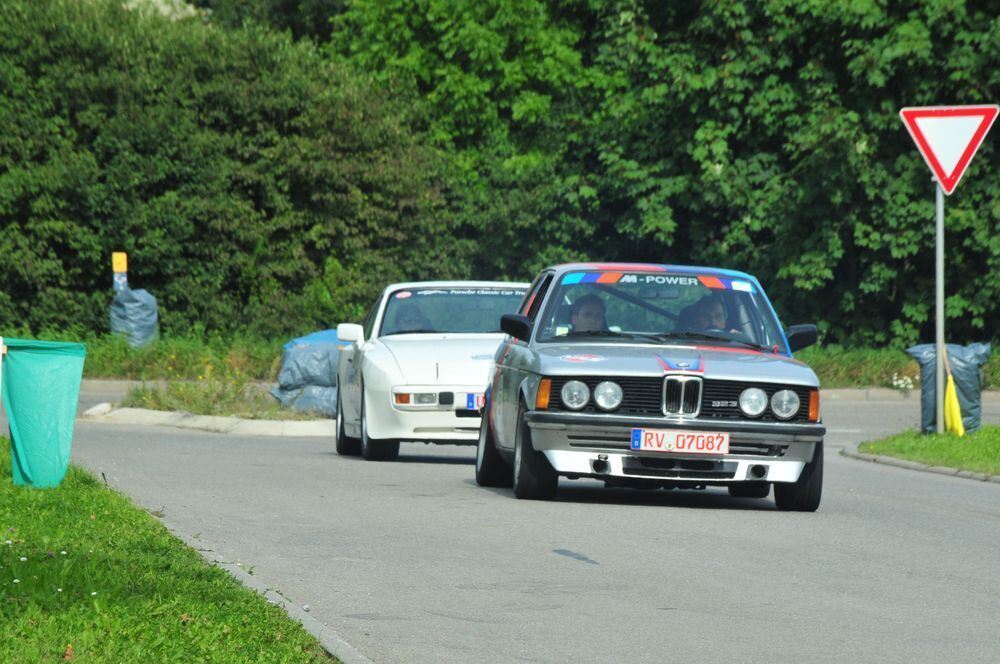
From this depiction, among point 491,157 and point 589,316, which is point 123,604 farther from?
point 491,157

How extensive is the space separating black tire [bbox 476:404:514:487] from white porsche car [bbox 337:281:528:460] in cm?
204

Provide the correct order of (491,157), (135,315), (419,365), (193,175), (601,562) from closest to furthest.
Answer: (601,562)
(419,365)
(135,315)
(193,175)
(491,157)

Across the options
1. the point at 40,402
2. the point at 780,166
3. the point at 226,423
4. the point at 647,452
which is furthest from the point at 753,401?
the point at 780,166

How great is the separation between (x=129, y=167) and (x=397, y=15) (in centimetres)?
997

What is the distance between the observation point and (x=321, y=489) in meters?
13.7

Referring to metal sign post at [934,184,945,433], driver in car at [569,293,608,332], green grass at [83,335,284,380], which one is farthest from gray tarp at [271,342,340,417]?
driver in car at [569,293,608,332]

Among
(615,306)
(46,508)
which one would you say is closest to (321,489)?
(615,306)

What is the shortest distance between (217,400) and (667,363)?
1251 cm

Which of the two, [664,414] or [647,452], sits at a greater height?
[664,414]

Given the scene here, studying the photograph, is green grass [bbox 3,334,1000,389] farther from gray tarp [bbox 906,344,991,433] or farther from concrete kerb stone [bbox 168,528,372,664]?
concrete kerb stone [bbox 168,528,372,664]

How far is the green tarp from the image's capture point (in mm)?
11312

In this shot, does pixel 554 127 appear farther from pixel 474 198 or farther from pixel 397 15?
pixel 397 15

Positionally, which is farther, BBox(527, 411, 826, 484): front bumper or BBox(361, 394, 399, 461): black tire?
BBox(361, 394, 399, 461): black tire

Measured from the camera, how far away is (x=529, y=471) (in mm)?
12500
